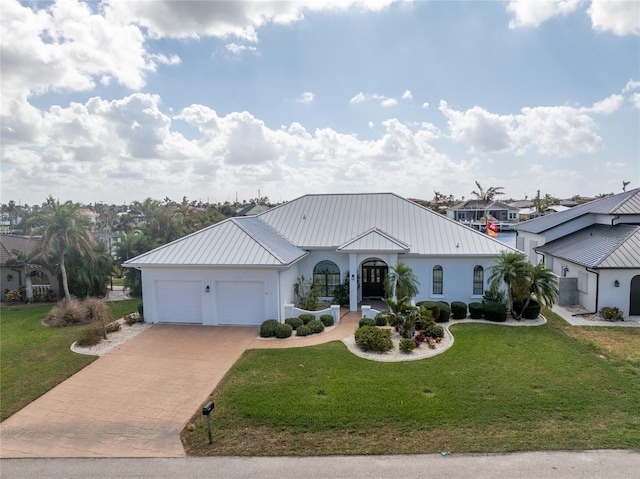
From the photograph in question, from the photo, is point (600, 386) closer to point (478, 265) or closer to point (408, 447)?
point (408, 447)

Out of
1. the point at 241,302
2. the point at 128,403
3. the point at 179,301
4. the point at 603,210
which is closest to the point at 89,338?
the point at 179,301

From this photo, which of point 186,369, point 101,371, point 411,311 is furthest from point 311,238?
point 101,371

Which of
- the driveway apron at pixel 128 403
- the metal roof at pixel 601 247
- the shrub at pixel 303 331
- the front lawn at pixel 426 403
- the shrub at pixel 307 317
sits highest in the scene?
the metal roof at pixel 601 247

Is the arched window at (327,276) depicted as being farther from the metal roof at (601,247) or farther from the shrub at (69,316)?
the metal roof at (601,247)

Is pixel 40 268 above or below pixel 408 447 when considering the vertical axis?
above

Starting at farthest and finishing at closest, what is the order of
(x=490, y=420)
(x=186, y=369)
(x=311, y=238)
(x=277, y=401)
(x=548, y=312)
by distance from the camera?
(x=311, y=238) → (x=548, y=312) → (x=186, y=369) → (x=277, y=401) → (x=490, y=420)

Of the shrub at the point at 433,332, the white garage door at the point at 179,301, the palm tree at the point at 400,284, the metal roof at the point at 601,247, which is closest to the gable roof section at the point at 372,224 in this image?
the palm tree at the point at 400,284

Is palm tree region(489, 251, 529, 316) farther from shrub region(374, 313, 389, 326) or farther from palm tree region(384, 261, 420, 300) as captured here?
shrub region(374, 313, 389, 326)
